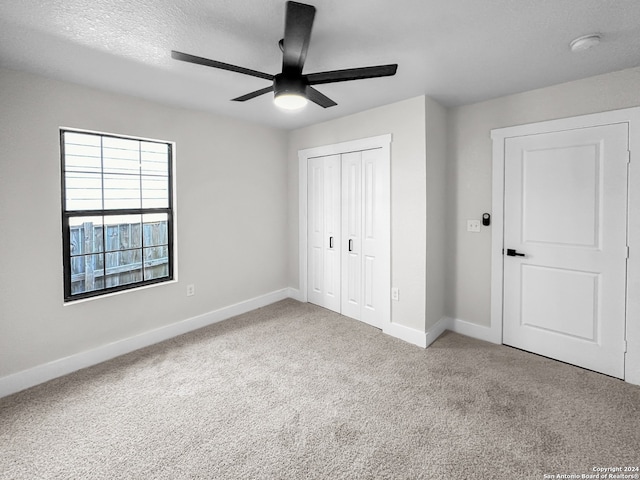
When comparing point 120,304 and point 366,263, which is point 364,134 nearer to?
point 366,263

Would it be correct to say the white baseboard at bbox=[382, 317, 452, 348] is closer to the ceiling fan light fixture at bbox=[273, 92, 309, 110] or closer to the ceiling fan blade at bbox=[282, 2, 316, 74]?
the ceiling fan light fixture at bbox=[273, 92, 309, 110]

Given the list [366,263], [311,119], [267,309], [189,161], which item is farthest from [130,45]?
[267,309]

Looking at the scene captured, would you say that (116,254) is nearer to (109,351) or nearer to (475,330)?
(109,351)

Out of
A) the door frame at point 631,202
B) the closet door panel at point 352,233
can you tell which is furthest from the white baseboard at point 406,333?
the door frame at point 631,202

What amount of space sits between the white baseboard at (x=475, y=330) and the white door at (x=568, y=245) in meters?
0.09

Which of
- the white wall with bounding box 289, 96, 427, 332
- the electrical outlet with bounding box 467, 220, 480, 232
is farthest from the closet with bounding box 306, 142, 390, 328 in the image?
the electrical outlet with bounding box 467, 220, 480, 232

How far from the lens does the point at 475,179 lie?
3.26 metres

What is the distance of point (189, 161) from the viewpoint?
3.47 meters

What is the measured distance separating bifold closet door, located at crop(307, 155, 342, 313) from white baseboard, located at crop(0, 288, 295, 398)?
0.89 metres

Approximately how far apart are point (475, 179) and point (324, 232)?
6.22 feet

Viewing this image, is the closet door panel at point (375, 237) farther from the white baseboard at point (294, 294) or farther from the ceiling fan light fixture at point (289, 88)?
the ceiling fan light fixture at point (289, 88)

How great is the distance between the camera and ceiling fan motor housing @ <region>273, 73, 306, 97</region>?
72.8 inches

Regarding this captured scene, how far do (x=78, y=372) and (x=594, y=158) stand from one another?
15.6 ft

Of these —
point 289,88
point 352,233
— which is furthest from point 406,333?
point 289,88
